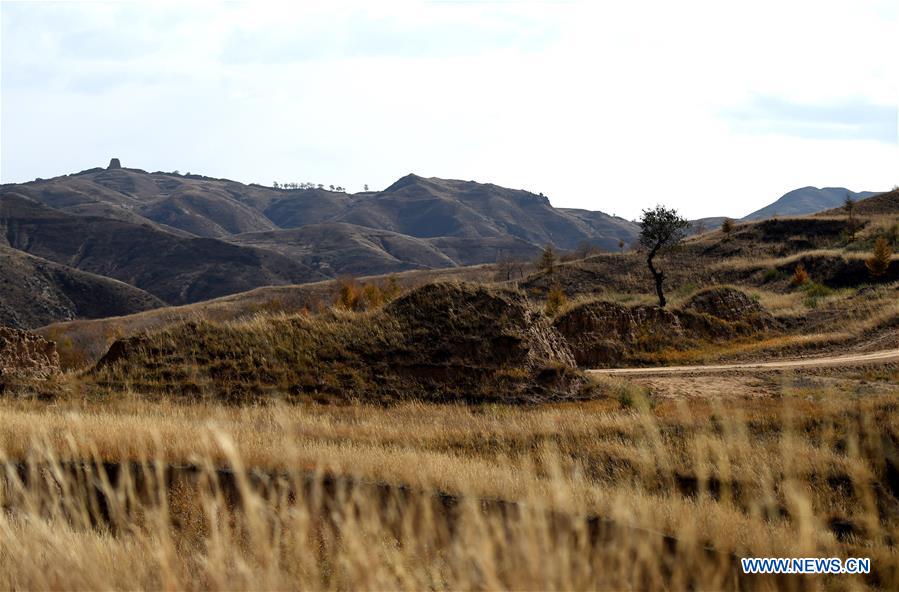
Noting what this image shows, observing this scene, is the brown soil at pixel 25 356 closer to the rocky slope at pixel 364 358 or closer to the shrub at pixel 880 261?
the rocky slope at pixel 364 358

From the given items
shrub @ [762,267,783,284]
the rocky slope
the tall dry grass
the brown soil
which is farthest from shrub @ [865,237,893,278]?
the brown soil

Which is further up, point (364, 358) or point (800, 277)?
point (800, 277)

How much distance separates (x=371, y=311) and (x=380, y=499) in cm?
1573

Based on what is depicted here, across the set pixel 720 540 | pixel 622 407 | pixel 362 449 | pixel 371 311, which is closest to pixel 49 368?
pixel 371 311

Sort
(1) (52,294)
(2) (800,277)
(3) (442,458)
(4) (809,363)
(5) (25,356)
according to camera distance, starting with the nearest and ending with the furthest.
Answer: (3) (442,458), (5) (25,356), (4) (809,363), (2) (800,277), (1) (52,294)

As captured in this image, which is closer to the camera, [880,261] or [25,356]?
[25,356]

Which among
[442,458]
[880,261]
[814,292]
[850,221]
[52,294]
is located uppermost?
[850,221]

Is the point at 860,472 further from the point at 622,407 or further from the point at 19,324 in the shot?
the point at 19,324

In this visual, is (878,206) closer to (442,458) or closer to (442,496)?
(442,458)

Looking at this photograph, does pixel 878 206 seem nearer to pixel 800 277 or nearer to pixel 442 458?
pixel 800 277

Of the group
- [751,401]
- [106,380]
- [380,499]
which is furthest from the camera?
[106,380]

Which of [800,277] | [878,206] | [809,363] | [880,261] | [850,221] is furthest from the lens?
[878,206]

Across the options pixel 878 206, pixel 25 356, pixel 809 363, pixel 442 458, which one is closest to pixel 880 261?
pixel 809 363

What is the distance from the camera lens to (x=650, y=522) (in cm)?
771
